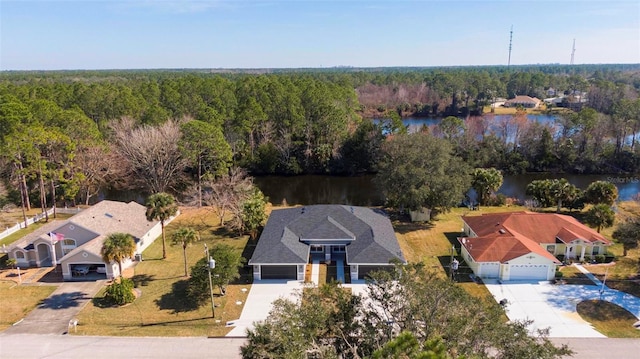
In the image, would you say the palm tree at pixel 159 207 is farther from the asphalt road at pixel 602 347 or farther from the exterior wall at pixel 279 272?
the asphalt road at pixel 602 347

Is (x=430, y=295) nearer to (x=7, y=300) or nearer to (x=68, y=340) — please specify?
(x=68, y=340)

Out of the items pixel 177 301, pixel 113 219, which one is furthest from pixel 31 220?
pixel 177 301

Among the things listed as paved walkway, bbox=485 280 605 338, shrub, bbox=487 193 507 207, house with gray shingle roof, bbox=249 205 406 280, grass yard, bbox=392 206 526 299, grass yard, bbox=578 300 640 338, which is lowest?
paved walkway, bbox=485 280 605 338

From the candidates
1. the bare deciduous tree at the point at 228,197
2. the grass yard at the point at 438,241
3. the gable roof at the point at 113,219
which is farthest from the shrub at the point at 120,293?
the grass yard at the point at 438,241

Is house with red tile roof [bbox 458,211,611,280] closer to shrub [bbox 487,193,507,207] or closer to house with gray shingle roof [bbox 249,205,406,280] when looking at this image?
house with gray shingle roof [bbox 249,205,406,280]

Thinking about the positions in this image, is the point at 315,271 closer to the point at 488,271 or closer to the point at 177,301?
the point at 177,301

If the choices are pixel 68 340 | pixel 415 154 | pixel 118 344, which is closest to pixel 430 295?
pixel 118 344

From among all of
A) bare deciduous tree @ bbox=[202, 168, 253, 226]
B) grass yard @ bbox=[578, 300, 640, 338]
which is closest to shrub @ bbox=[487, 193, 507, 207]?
grass yard @ bbox=[578, 300, 640, 338]
